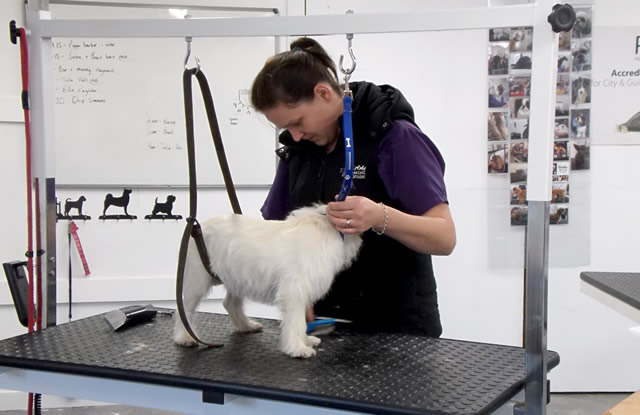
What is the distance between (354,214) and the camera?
124 cm

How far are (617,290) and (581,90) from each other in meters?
1.46

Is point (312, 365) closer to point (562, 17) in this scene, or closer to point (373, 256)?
point (373, 256)

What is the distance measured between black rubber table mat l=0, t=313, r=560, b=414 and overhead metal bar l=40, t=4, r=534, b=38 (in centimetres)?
66

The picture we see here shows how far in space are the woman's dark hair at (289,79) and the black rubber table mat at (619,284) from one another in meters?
1.36

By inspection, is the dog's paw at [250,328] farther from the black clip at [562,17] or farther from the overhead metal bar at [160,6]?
the overhead metal bar at [160,6]

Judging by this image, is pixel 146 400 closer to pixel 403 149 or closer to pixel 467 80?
pixel 403 149

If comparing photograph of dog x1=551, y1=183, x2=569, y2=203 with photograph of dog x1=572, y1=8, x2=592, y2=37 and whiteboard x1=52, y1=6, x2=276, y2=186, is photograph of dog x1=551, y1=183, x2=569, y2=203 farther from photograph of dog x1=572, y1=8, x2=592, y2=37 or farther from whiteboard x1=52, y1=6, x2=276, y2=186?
whiteboard x1=52, y1=6, x2=276, y2=186

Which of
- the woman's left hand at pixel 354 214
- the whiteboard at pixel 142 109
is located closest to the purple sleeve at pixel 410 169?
the woman's left hand at pixel 354 214

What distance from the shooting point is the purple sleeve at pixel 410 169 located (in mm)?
1362

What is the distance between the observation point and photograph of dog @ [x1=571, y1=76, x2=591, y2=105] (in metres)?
3.25

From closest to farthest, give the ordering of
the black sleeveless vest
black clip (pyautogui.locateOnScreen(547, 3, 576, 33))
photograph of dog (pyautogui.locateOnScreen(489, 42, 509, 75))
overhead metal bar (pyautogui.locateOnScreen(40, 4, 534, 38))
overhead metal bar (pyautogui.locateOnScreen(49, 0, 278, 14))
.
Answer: black clip (pyautogui.locateOnScreen(547, 3, 576, 33)) → overhead metal bar (pyautogui.locateOnScreen(40, 4, 534, 38)) → the black sleeveless vest → overhead metal bar (pyautogui.locateOnScreen(49, 0, 278, 14)) → photograph of dog (pyautogui.locateOnScreen(489, 42, 509, 75))

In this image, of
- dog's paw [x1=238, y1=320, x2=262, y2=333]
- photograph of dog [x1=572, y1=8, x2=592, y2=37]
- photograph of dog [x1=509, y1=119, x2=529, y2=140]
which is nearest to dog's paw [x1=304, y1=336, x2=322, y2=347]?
dog's paw [x1=238, y1=320, x2=262, y2=333]

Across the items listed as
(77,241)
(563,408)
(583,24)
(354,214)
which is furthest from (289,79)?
(563,408)

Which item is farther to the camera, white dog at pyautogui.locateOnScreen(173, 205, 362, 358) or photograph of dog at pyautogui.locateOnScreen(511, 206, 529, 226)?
photograph of dog at pyautogui.locateOnScreen(511, 206, 529, 226)
